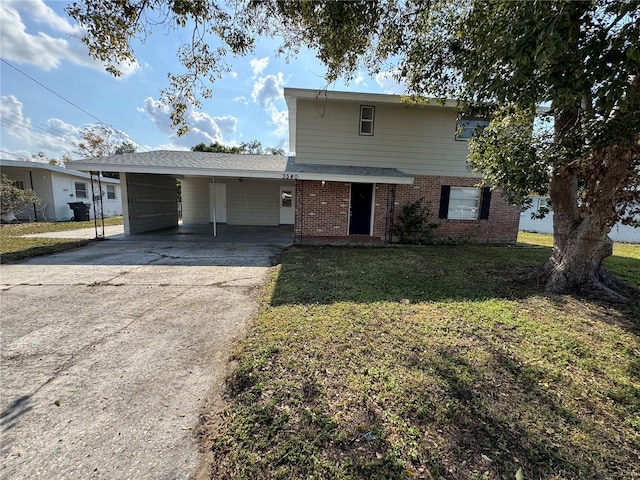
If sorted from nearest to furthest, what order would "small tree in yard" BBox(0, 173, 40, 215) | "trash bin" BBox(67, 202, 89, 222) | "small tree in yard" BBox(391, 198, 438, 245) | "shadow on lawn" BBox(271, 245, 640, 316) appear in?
"shadow on lawn" BBox(271, 245, 640, 316) < "small tree in yard" BBox(391, 198, 438, 245) < "small tree in yard" BBox(0, 173, 40, 215) < "trash bin" BBox(67, 202, 89, 222)

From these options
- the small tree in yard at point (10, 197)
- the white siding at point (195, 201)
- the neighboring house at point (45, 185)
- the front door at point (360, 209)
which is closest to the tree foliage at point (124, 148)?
the neighboring house at point (45, 185)

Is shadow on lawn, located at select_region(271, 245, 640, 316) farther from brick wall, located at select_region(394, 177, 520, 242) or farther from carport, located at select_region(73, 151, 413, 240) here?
carport, located at select_region(73, 151, 413, 240)

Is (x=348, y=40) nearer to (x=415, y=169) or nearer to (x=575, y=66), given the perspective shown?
(x=575, y=66)

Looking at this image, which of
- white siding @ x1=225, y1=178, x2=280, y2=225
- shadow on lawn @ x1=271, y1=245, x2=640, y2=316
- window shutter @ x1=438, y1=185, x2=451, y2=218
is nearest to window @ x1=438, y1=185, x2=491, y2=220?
window shutter @ x1=438, y1=185, x2=451, y2=218

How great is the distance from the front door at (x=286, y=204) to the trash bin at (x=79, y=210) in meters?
11.4

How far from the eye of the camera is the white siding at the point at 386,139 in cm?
1002

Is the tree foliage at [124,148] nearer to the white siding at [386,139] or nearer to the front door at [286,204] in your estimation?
the front door at [286,204]

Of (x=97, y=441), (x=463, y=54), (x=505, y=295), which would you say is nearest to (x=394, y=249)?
(x=505, y=295)

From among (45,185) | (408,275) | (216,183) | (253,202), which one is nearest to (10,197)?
(45,185)

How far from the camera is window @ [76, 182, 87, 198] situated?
17.9 m

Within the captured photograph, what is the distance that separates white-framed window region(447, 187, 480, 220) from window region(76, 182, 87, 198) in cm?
2112

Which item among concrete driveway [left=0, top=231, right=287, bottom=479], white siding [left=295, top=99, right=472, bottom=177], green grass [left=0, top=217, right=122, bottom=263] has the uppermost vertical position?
white siding [left=295, top=99, right=472, bottom=177]

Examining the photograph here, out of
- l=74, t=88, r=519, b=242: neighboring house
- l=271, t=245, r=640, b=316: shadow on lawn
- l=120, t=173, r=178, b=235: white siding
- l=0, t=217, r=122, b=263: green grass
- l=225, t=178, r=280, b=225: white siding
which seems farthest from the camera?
l=225, t=178, r=280, b=225: white siding

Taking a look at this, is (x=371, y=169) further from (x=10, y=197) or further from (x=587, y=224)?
(x=10, y=197)
